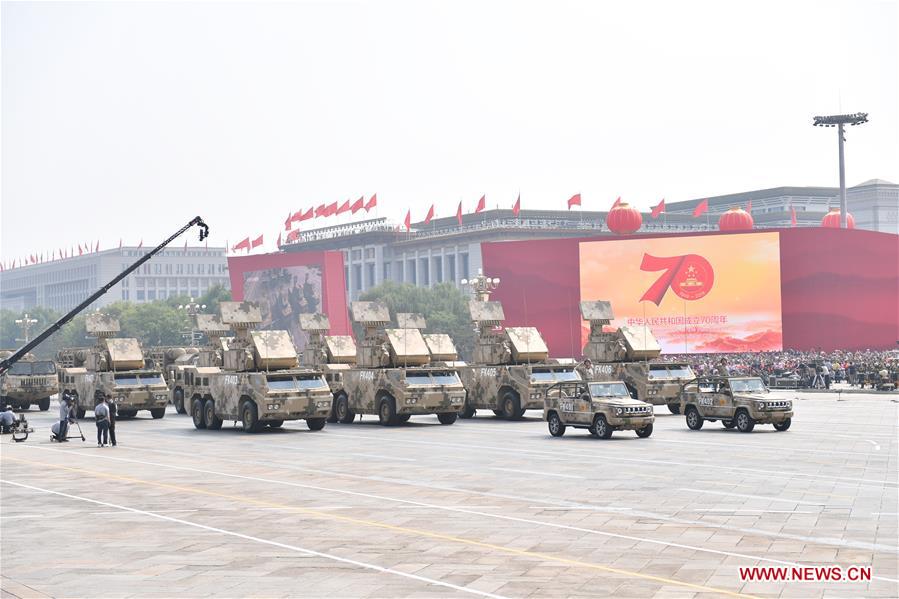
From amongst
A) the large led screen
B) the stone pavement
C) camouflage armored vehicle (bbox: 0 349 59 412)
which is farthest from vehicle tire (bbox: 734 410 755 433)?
the large led screen

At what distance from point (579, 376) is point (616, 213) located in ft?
169

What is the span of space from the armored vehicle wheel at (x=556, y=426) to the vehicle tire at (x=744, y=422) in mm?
4885

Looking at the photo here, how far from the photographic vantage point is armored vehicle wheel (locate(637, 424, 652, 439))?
1268 inches

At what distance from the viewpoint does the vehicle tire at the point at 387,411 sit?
39406 millimetres

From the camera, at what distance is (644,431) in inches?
1277

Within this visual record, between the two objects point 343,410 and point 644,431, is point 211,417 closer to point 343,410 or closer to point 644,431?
point 343,410

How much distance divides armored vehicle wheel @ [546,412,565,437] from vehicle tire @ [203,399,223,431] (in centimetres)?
1159

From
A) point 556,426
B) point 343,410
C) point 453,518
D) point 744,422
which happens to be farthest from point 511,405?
point 453,518

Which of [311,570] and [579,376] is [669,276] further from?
[311,570]

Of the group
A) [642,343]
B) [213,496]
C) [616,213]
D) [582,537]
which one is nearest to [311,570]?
[582,537]

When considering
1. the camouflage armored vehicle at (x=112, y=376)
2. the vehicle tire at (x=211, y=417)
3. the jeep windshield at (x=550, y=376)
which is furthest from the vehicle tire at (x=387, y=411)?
the camouflage armored vehicle at (x=112, y=376)

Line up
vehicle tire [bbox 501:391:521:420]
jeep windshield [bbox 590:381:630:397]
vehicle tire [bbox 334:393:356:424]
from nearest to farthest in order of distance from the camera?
jeep windshield [bbox 590:381:630:397] < vehicle tire [bbox 501:391:521:420] < vehicle tire [bbox 334:393:356:424]

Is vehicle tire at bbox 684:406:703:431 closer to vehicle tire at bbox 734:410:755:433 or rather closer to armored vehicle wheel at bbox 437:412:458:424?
vehicle tire at bbox 734:410:755:433

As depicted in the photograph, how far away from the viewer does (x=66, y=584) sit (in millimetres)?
13234
